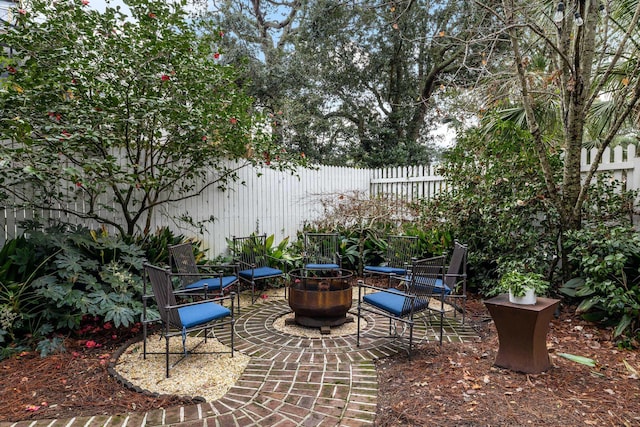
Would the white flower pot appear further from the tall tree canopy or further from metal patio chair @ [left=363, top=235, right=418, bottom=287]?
the tall tree canopy

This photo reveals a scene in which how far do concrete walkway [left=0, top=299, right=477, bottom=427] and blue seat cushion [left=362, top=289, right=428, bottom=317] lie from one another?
1.29 ft

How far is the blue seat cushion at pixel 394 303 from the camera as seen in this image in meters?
3.36

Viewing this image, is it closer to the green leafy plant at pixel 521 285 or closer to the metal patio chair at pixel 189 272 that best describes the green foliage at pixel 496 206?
the green leafy plant at pixel 521 285

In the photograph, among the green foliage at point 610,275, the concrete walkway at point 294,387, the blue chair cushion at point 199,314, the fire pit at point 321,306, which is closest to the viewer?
the concrete walkway at point 294,387

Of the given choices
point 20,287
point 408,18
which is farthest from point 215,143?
point 408,18

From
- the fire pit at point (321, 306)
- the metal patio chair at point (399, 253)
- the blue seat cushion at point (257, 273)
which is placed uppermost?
the metal patio chair at point (399, 253)

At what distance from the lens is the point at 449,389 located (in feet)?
8.84

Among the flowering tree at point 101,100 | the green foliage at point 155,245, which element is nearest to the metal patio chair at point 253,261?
the green foliage at point 155,245

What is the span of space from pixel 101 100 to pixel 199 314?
7.98 ft

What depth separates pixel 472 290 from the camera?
555cm

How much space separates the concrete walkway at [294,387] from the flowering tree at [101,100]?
6.68 ft

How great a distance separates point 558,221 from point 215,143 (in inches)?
171

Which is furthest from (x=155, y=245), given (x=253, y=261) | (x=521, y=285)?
(x=521, y=285)

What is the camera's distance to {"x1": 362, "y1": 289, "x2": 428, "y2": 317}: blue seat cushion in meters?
3.36
